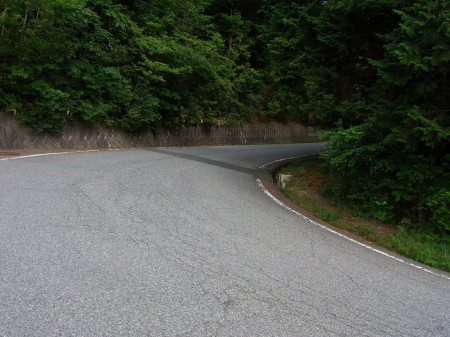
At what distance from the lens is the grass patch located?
644 cm

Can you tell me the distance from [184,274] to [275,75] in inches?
398

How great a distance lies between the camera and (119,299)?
3.38 meters

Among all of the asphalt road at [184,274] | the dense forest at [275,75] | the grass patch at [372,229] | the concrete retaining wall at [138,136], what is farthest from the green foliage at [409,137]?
the concrete retaining wall at [138,136]

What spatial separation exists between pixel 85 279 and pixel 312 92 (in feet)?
31.8

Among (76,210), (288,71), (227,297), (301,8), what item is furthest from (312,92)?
(227,297)

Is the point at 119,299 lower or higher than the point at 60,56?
lower

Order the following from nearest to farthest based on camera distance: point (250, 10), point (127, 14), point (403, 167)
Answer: point (403, 167)
point (127, 14)
point (250, 10)

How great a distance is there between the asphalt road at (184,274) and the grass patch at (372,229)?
2.48ft

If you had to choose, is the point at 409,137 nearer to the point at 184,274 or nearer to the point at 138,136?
the point at 184,274

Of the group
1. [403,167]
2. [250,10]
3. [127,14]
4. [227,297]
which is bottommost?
[227,297]

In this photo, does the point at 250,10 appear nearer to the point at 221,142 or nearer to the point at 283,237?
the point at 221,142

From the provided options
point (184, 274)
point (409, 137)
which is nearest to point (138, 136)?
point (409, 137)

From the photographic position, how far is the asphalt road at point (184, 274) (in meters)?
3.17

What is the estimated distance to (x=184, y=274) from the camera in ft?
13.4
